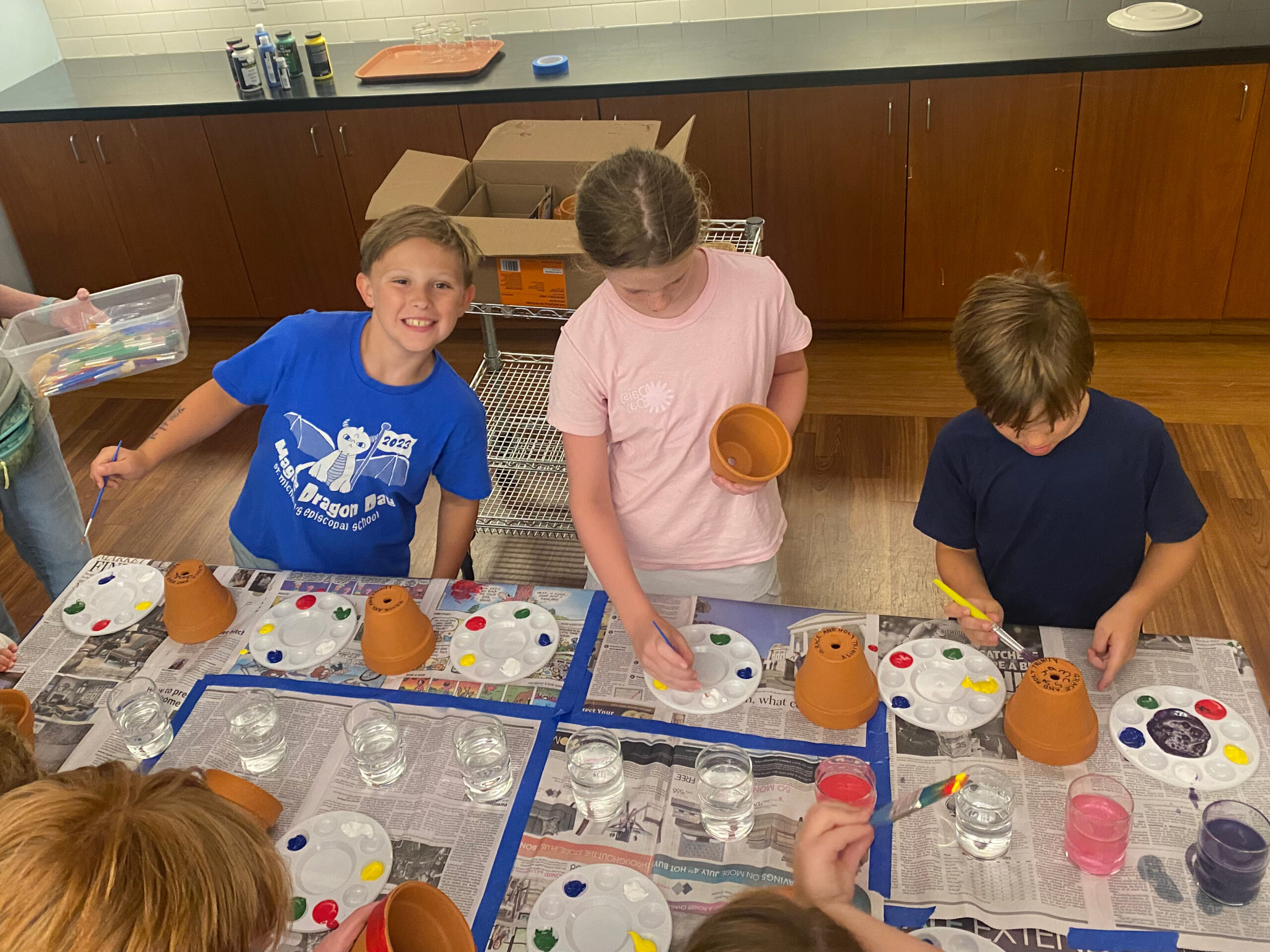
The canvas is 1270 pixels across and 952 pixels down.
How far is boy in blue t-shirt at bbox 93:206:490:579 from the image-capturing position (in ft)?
5.68

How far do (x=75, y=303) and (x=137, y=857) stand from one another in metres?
1.76

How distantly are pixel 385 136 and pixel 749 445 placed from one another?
2535 millimetres

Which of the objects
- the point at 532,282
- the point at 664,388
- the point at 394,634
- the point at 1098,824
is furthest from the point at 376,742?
the point at 532,282

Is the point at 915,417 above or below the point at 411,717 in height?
below

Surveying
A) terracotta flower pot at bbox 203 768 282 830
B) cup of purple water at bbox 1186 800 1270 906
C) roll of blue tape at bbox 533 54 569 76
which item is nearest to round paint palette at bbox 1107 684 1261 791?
cup of purple water at bbox 1186 800 1270 906

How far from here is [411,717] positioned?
1471 mm

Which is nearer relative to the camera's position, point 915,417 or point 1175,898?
point 1175,898

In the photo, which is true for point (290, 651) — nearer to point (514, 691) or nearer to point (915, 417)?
point (514, 691)

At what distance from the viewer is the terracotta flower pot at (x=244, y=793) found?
128cm

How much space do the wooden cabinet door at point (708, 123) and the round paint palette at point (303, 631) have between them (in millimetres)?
2159

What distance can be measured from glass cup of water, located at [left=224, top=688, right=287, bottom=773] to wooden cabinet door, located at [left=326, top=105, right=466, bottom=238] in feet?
7.84

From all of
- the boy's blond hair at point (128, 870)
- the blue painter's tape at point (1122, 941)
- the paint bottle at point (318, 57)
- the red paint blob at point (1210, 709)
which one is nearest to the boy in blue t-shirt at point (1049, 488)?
the red paint blob at point (1210, 709)

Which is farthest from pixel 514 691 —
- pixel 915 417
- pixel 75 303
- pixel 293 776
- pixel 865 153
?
pixel 865 153

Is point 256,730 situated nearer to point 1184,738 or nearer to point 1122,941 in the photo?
point 1122,941
